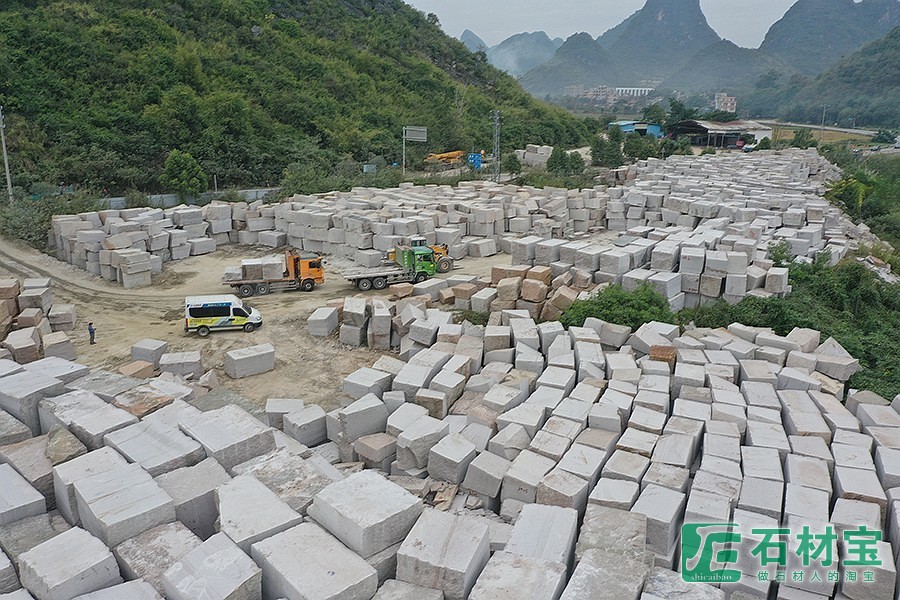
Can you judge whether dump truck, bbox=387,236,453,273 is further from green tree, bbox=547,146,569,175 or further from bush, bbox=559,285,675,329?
green tree, bbox=547,146,569,175

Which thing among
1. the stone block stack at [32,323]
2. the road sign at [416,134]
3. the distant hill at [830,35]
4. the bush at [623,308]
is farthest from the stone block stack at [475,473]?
the distant hill at [830,35]

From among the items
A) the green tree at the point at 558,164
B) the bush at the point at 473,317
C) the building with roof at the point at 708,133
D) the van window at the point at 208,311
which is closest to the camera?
the bush at the point at 473,317

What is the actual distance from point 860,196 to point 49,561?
96.9ft

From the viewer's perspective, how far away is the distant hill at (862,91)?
90250mm

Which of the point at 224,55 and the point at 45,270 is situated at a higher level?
the point at 224,55

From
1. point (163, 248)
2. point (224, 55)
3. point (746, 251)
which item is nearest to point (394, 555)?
point (746, 251)

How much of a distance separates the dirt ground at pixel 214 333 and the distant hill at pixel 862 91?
9392 centimetres

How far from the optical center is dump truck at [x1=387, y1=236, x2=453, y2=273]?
55.9 feet

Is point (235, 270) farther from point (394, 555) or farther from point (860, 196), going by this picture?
point (860, 196)

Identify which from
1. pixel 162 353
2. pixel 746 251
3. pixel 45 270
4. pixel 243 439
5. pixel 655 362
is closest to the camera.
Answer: pixel 243 439

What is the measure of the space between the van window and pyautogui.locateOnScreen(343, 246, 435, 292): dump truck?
3391mm

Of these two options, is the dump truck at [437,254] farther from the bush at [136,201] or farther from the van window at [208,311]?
the bush at [136,201]

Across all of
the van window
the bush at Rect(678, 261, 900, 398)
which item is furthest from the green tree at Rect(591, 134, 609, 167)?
the van window

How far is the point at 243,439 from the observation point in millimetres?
5473
